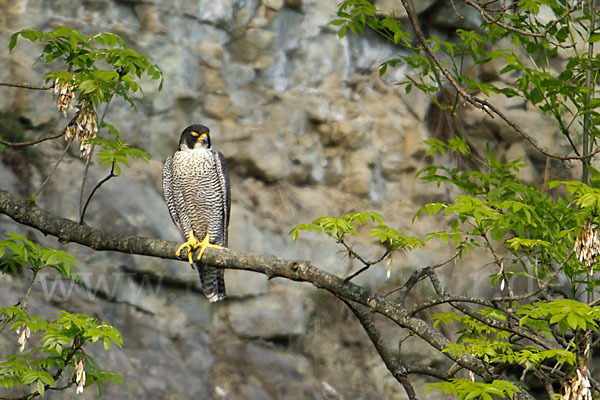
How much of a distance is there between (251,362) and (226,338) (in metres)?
0.33

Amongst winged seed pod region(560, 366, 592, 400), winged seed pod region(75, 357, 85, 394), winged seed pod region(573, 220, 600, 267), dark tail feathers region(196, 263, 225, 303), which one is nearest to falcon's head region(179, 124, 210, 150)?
dark tail feathers region(196, 263, 225, 303)

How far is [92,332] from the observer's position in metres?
2.69

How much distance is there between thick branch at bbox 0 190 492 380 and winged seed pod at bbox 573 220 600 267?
0.63m

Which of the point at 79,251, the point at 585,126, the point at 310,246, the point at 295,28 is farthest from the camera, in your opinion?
the point at 295,28

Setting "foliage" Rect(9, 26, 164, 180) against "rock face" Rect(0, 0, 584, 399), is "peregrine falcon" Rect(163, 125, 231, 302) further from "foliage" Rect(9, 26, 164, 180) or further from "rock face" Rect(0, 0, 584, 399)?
"rock face" Rect(0, 0, 584, 399)

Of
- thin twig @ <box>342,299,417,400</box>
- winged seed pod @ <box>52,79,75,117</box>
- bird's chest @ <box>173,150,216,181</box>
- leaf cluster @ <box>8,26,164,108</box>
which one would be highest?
leaf cluster @ <box>8,26,164,108</box>

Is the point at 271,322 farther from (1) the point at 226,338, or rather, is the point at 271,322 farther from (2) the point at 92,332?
(2) the point at 92,332

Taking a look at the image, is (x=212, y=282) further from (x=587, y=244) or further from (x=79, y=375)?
(x=587, y=244)

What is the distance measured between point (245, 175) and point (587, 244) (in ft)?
15.2

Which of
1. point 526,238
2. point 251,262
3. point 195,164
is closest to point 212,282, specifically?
point 195,164

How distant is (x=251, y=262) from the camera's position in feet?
9.53

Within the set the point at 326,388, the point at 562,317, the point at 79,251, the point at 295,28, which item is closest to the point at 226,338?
the point at 326,388

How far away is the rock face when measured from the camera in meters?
5.95

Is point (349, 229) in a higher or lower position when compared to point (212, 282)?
higher
